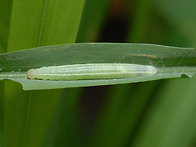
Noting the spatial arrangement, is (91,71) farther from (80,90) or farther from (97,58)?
(80,90)

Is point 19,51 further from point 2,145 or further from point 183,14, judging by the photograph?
point 183,14

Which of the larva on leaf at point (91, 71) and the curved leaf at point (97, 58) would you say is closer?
the curved leaf at point (97, 58)

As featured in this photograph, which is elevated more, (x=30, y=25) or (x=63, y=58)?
(x=30, y=25)

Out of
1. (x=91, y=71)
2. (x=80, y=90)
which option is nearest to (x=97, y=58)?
(x=91, y=71)

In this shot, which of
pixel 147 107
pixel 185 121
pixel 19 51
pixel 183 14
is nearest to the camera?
pixel 19 51

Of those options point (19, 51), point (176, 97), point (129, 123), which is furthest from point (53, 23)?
point (129, 123)
